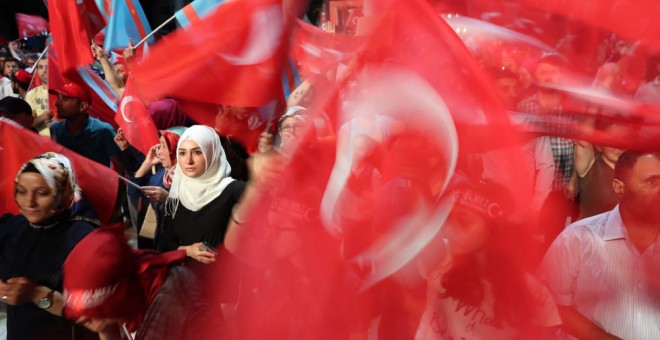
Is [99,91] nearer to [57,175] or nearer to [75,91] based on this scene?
[75,91]

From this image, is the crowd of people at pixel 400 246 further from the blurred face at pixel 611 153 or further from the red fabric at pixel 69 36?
the red fabric at pixel 69 36

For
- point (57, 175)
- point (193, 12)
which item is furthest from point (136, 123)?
point (57, 175)

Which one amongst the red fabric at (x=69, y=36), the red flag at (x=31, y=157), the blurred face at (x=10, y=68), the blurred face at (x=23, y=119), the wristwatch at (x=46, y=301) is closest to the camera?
the wristwatch at (x=46, y=301)

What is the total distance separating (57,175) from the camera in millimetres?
2682

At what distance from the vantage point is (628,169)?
2.10 metres

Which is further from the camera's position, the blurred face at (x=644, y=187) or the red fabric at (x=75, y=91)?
→ the red fabric at (x=75, y=91)

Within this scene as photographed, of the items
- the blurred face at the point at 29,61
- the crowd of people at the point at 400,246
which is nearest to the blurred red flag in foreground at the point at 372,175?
the crowd of people at the point at 400,246

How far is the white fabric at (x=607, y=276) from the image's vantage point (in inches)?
83.3

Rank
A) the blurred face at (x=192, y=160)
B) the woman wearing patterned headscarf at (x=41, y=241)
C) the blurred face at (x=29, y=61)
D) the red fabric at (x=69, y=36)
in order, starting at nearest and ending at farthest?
the woman wearing patterned headscarf at (x=41, y=241) → the blurred face at (x=192, y=160) → the red fabric at (x=69, y=36) → the blurred face at (x=29, y=61)

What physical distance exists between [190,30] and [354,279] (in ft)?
6.14

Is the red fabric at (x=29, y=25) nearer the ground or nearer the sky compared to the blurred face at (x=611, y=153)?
nearer the ground

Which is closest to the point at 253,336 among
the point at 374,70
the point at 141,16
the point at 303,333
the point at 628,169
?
the point at 303,333

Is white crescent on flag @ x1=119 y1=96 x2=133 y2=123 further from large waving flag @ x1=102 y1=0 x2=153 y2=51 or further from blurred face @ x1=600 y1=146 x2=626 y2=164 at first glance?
blurred face @ x1=600 y1=146 x2=626 y2=164

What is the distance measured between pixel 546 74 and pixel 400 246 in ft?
2.69
